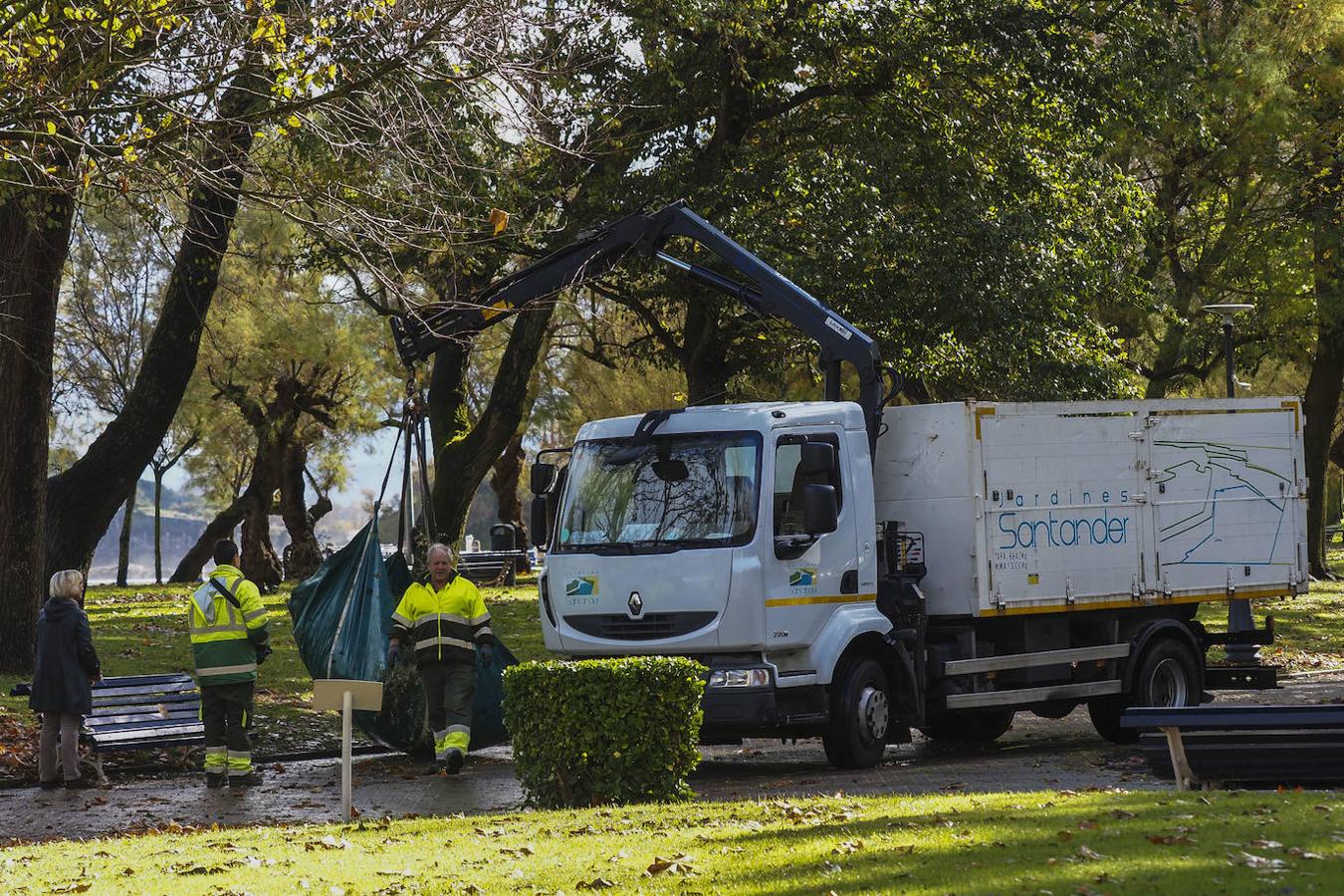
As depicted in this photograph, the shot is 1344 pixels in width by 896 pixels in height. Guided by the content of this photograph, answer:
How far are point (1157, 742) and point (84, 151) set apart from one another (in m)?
8.47

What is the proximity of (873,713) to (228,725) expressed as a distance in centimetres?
526

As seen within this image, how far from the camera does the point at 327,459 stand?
58719mm

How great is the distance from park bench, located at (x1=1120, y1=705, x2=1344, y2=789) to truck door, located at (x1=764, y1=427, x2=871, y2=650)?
10.2ft

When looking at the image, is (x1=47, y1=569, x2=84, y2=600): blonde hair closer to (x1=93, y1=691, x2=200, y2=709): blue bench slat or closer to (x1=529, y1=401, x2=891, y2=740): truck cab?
(x1=93, y1=691, x2=200, y2=709): blue bench slat

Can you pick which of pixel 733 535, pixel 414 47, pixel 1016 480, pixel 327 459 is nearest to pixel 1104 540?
pixel 1016 480

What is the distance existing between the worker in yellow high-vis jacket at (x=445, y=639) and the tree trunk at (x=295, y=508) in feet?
99.2

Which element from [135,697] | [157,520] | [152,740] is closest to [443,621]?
[152,740]

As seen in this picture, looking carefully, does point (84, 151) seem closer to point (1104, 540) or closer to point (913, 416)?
point (913, 416)

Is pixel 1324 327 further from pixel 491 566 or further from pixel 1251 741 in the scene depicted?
pixel 1251 741

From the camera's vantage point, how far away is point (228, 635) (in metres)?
13.6

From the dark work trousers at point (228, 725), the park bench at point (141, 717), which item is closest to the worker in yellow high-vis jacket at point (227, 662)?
the dark work trousers at point (228, 725)

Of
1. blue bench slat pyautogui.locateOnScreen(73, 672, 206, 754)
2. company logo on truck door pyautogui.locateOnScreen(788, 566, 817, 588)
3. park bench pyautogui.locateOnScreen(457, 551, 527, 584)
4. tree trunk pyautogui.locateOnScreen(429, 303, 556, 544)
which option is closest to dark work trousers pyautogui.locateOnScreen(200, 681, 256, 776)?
blue bench slat pyautogui.locateOnScreen(73, 672, 206, 754)

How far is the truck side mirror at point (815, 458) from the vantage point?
12594mm

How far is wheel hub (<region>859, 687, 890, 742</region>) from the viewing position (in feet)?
43.0
